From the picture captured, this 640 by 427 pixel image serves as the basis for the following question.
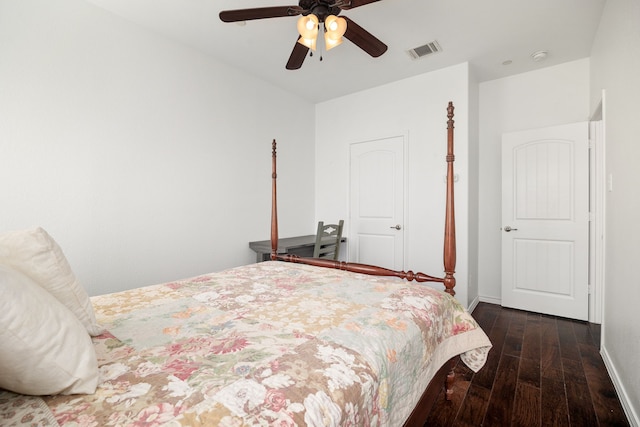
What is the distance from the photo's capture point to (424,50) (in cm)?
295

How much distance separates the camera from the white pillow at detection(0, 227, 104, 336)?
0.87 meters

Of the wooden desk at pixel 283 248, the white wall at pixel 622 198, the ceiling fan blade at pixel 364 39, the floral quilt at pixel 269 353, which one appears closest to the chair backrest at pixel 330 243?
the wooden desk at pixel 283 248

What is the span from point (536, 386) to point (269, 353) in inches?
78.1

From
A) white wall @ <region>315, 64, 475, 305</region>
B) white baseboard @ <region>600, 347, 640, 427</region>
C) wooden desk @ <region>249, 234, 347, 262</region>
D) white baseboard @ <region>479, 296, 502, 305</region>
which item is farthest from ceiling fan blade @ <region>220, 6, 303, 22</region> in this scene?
white baseboard @ <region>479, 296, 502, 305</region>

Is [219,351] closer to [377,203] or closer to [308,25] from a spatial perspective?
[308,25]

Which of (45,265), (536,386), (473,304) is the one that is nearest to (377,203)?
(473,304)

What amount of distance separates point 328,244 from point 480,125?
2.39 metres

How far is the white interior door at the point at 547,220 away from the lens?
308 cm

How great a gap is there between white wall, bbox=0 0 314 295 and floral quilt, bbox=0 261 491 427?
3.52ft

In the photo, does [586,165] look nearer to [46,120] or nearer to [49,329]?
[49,329]

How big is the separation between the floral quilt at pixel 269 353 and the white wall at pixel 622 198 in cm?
91

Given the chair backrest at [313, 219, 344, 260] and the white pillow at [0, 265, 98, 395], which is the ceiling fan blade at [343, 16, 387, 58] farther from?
the white pillow at [0, 265, 98, 395]

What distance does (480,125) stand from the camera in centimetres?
371

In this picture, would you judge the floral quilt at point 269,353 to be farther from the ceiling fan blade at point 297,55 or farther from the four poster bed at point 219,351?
the ceiling fan blade at point 297,55
